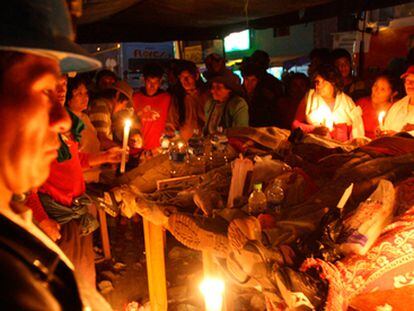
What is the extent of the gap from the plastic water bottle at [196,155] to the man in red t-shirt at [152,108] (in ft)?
5.52

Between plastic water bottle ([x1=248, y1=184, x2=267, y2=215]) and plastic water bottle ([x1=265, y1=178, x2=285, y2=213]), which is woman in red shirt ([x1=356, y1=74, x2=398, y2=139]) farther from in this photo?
plastic water bottle ([x1=248, y1=184, x2=267, y2=215])

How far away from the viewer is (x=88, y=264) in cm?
352

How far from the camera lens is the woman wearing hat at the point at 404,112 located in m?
4.65

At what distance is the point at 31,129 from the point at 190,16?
6.18m

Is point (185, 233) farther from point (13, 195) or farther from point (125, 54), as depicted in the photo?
point (125, 54)

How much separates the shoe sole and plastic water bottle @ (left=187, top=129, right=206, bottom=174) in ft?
4.32

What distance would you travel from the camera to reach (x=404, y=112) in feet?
15.7

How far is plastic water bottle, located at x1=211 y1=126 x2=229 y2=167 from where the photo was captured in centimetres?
459

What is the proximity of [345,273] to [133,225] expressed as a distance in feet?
17.2

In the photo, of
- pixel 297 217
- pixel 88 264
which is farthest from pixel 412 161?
pixel 88 264

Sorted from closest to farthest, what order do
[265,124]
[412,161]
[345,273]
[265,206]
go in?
[345,273], [265,206], [412,161], [265,124]

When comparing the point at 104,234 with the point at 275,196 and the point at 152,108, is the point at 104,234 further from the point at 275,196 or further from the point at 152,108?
the point at 275,196

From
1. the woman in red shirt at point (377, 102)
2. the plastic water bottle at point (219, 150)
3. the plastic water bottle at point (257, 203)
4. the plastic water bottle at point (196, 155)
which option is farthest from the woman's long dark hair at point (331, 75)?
the plastic water bottle at point (257, 203)

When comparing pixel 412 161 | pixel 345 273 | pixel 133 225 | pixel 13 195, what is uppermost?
pixel 13 195
